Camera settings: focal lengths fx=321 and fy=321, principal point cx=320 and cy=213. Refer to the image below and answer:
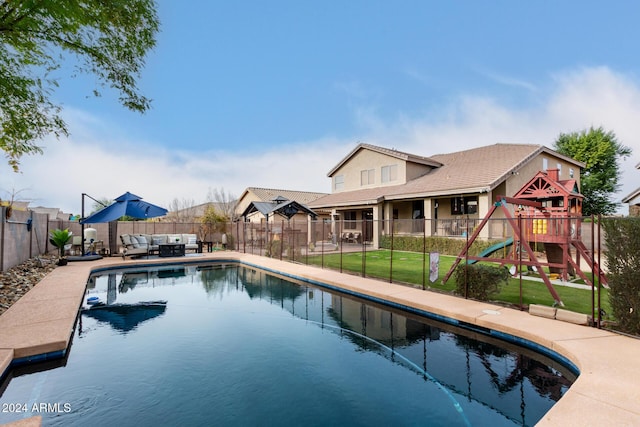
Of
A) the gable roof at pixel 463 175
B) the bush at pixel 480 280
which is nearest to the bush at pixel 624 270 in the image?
the bush at pixel 480 280

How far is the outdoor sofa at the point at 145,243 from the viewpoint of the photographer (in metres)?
15.6

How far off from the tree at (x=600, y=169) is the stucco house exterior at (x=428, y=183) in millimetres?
9853

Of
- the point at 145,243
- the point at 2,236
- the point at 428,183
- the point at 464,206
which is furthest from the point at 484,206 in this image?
the point at 2,236

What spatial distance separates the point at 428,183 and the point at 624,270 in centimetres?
1502

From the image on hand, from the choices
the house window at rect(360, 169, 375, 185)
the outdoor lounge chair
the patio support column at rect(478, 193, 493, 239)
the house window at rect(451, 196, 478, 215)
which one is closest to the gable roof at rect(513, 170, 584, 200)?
the patio support column at rect(478, 193, 493, 239)

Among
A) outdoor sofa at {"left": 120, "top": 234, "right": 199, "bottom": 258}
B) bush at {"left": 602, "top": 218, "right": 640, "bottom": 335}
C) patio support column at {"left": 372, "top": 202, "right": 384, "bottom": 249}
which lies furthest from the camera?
patio support column at {"left": 372, "top": 202, "right": 384, "bottom": 249}

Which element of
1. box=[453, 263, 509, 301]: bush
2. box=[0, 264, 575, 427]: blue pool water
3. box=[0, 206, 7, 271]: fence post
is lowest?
box=[0, 264, 575, 427]: blue pool water

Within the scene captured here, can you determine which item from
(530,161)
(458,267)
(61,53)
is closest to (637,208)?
(530,161)

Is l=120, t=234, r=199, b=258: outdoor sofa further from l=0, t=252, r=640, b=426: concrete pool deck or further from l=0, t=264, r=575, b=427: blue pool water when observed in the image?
l=0, t=264, r=575, b=427: blue pool water

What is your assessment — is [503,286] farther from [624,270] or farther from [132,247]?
[132,247]

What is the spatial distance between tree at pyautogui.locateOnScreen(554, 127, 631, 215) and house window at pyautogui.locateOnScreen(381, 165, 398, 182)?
21081 millimetres

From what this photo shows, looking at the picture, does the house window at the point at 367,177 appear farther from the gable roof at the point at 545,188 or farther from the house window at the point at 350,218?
the gable roof at the point at 545,188

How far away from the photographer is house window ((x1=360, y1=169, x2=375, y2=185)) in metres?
23.8

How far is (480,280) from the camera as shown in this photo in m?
7.70
